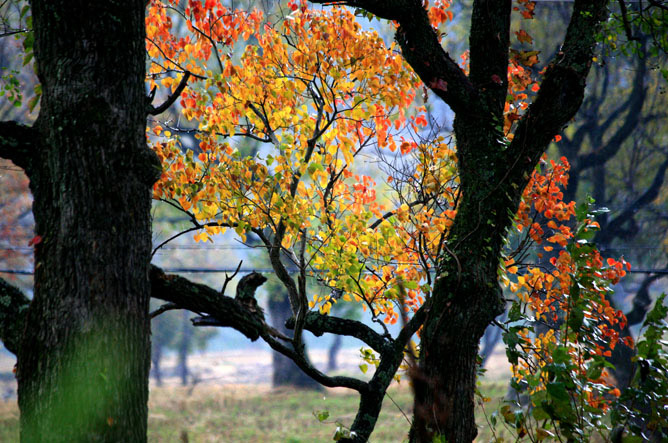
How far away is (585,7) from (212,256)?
81.2 feet

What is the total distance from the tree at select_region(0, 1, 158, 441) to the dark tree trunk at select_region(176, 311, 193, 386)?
2230 cm

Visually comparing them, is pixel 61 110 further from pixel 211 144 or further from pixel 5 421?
pixel 5 421

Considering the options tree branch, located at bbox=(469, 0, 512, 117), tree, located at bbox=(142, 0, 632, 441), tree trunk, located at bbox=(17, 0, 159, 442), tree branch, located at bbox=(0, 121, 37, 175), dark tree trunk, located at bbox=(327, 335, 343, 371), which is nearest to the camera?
tree trunk, located at bbox=(17, 0, 159, 442)

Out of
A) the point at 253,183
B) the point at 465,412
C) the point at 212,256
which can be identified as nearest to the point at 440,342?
the point at 465,412

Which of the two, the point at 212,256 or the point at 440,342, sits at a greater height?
the point at 212,256

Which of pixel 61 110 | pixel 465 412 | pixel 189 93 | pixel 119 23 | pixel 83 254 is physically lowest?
pixel 465 412

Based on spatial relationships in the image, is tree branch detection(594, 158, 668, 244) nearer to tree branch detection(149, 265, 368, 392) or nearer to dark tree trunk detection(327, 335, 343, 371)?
tree branch detection(149, 265, 368, 392)

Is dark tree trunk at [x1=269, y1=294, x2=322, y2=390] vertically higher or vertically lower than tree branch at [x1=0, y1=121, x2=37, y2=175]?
lower

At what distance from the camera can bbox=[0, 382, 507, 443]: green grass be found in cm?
1595

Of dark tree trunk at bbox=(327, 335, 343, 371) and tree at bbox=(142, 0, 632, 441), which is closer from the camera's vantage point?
tree at bbox=(142, 0, 632, 441)

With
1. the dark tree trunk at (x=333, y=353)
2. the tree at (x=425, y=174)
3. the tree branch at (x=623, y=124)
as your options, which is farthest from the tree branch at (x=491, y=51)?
the dark tree trunk at (x=333, y=353)

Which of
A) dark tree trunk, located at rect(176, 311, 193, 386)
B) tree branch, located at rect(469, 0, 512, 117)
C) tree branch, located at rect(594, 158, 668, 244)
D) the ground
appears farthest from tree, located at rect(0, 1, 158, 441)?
dark tree trunk, located at rect(176, 311, 193, 386)

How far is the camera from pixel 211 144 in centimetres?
585

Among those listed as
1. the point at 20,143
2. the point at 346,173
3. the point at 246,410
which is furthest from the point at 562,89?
the point at 246,410
